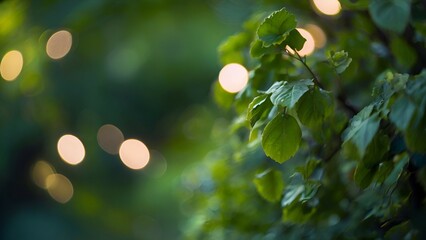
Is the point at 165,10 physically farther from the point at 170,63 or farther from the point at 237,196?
the point at 237,196

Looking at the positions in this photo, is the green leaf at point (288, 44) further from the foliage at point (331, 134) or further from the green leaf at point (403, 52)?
the green leaf at point (403, 52)

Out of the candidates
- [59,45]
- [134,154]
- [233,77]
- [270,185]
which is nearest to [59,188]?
[134,154]

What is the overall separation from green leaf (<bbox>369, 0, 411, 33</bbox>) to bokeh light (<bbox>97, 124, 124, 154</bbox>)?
5.89 feet

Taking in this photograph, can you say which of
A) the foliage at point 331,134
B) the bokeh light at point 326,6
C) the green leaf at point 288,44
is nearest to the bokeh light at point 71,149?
the foliage at point 331,134

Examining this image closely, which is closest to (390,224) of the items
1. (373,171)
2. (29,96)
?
(373,171)

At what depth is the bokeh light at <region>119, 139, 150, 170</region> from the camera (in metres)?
2.46

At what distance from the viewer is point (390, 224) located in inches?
31.1

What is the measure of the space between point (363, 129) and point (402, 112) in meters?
0.05

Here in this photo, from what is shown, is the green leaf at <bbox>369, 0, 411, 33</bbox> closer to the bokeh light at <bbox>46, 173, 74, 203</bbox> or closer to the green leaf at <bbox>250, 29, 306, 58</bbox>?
the green leaf at <bbox>250, 29, 306, 58</bbox>

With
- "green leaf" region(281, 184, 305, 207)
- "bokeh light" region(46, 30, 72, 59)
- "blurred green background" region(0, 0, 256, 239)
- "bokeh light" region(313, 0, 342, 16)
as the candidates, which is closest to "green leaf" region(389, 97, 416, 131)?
"green leaf" region(281, 184, 305, 207)

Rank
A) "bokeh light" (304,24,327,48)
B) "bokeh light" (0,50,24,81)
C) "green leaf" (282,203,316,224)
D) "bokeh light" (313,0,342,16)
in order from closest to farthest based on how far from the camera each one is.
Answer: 1. "green leaf" (282,203,316,224)
2. "bokeh light" (313,0,342,16)
3. "bokeh light" (304,24,327,48)
4. "bokeh light" (0,50,24,81)

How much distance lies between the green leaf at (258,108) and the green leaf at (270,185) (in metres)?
0.15

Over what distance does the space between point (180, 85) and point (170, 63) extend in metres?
0.10

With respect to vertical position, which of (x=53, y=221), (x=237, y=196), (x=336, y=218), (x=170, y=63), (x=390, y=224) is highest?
(x=170, y=63)
